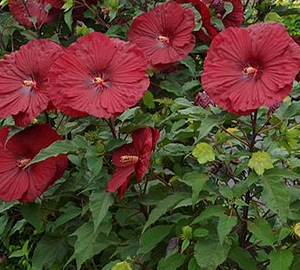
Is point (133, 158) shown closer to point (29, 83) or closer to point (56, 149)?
point (56, 149)

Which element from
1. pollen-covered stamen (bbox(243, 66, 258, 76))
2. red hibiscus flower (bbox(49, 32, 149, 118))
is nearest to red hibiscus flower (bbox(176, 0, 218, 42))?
red hibiscus flower (bbox(49, 32, 149, 118))

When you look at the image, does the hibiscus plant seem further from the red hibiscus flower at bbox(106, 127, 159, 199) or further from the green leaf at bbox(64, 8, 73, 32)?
the green leaf at bbox(64, 8, 73, 32)

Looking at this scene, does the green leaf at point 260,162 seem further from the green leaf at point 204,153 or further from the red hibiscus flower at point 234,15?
the red hibiscus flower at point 234,15

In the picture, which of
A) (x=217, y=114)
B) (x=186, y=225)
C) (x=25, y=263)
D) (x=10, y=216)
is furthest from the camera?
(x=25, y=263)

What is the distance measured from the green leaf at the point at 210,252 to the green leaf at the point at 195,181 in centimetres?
13

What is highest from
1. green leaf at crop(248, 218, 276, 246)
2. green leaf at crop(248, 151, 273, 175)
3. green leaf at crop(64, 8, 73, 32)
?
green leaf at crop(248, 151, 273, 175)

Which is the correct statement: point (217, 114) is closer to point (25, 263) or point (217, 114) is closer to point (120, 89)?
point (120, 89)

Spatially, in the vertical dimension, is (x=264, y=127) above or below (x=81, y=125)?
above

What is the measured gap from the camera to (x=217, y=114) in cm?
153

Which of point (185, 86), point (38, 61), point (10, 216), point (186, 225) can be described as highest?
point (38, 61)

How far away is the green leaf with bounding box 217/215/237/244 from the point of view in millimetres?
1440

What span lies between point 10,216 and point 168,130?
569mm

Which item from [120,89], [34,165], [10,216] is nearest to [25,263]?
[10,216]

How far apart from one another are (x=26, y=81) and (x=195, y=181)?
1.71 feet
